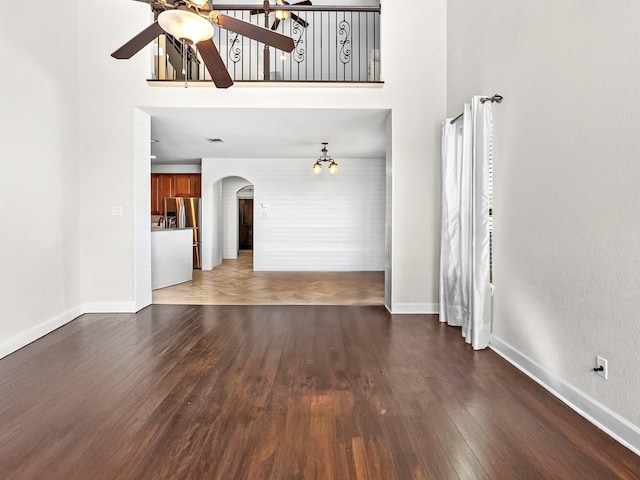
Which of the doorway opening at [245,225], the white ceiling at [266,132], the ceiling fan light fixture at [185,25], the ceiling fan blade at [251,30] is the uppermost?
the white ceiling at [266,132]

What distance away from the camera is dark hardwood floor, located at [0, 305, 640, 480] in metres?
1.65

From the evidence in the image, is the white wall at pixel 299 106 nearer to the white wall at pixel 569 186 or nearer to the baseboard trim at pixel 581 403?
the white wall at pixel 569 186

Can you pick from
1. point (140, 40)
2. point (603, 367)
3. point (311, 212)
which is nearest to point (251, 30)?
point (140, 40)

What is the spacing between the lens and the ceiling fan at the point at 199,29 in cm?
205

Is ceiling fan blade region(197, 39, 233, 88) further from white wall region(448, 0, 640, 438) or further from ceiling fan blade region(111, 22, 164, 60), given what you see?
white wall region(448, 0, 640, 438)


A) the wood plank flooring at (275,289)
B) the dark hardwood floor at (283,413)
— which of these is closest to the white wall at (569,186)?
the dark hardwood floor at (283,413)

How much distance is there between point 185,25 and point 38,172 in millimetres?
2567

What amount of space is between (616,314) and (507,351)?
47.4 inches

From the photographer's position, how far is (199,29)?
211cm

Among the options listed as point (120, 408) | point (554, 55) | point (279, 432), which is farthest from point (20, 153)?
point (554, 55)

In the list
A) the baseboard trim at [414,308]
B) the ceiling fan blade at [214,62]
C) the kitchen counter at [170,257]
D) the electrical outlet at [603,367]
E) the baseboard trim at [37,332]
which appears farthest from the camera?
the kitchen counter at [170,257]

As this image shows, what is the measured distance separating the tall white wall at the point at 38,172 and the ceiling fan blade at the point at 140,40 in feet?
4.19

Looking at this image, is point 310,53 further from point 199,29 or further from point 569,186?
point 569,186

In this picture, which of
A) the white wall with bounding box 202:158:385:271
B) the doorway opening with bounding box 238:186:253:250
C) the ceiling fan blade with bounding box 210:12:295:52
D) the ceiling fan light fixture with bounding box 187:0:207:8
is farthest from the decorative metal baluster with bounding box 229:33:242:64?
the doorway opening with bounding box 238:186:253:250
